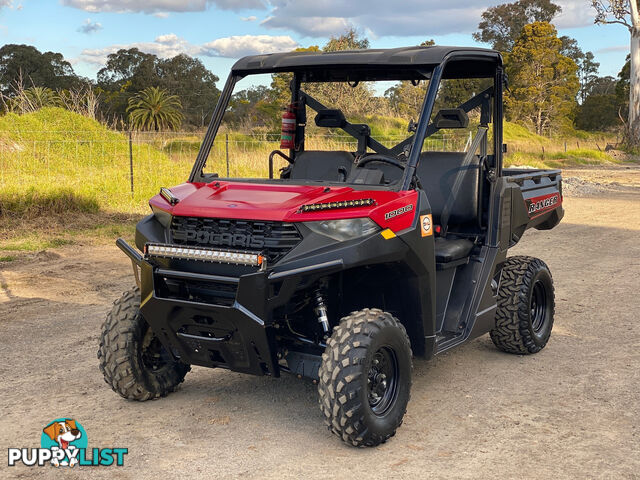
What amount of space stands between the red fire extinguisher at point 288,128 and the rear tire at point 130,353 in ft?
5.50

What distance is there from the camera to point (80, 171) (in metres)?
16.2

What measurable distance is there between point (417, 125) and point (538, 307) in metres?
2.45

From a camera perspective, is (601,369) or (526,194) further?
(526,194)

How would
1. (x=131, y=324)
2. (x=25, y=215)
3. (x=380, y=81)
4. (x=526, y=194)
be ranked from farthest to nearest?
1. (x=25, y=215)
2. (x=526, y=194)
3. (x=380, y=81)
4. (x=131, y=324)

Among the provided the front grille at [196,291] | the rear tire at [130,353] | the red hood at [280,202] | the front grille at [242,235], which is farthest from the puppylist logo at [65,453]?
the red hood at [280,202]

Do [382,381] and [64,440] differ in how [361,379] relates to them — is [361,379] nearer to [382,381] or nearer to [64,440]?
[382,381]

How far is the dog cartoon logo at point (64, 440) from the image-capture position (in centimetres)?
430

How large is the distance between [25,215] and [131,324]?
9362 mm

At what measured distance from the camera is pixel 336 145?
6.13m

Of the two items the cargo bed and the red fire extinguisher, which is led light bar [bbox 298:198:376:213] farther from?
the cargo bed

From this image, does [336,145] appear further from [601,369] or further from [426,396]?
[601,369]

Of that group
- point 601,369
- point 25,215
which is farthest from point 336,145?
point 25,215

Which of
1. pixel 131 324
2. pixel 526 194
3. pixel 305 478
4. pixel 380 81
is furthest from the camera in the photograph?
pixel 526 194

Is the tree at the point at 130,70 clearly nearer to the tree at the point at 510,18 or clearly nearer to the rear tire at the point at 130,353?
the tree at the point at 510,18
